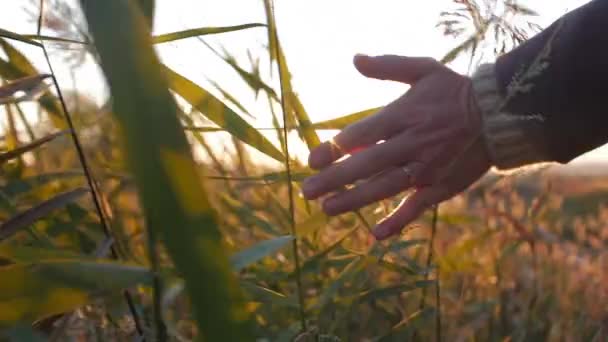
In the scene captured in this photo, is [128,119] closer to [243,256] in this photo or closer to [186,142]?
[186,142]

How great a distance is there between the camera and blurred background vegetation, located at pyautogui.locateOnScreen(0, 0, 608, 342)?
15.7 inches

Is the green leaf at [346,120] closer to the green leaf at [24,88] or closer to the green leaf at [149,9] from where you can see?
the green leaf at [24,88]

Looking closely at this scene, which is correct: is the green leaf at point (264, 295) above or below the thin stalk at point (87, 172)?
below

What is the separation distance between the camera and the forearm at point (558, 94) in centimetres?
124

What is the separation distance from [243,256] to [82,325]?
13.7 inches

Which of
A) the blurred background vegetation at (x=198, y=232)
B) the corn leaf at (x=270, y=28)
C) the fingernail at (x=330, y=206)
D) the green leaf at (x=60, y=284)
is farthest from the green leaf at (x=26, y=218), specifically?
the fingernail at (x=330, y=206)

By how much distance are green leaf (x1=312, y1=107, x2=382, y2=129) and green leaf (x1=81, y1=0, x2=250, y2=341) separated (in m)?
0.89

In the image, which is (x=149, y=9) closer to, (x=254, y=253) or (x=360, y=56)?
(x=254, y=253)

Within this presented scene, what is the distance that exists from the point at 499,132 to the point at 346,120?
0.83 feet

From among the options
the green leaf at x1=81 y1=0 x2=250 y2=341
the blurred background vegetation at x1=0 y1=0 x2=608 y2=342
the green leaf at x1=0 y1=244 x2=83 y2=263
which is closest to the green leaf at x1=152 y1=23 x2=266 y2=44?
the blurred background vegetation at x1=0 y1=0 x2=608 y2=342

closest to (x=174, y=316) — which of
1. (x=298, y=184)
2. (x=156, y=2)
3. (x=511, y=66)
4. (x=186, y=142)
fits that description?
(x=298, y=184)

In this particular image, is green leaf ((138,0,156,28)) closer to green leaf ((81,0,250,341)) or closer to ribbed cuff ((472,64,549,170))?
green leaf ((81,0,250,341))


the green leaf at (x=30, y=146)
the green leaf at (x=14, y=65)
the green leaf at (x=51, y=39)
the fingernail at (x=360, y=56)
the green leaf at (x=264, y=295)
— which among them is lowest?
the green leaf at (x=264, y=295)

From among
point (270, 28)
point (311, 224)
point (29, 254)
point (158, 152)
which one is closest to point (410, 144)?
point (311, 224)
